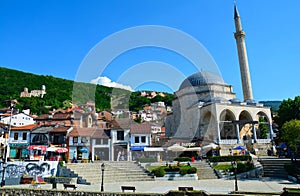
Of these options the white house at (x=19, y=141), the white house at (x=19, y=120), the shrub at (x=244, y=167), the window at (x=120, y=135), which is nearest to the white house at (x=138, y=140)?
the window at (x=120, y=135)

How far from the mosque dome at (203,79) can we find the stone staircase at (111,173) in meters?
25.7

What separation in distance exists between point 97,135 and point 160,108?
3830cm

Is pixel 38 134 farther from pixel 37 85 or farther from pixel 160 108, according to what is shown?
pixel 37 85

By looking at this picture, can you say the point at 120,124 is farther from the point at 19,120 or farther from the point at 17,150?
the point at 19,120

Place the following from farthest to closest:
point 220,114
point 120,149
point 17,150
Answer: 1. point 220,114
2. point 17,150
3. point 120,149

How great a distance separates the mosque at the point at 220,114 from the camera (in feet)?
104

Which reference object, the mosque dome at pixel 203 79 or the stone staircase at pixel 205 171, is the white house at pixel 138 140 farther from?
the mosque dome at pixel 203 79

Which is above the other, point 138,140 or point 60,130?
point 60,130

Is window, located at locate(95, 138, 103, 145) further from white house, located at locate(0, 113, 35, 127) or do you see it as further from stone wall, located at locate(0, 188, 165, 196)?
white house, located at locate(0, 113, 35, 127)

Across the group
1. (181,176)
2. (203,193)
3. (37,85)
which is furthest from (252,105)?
(37,85)

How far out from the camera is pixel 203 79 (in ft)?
139

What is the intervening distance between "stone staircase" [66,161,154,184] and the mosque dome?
25654 millimetres

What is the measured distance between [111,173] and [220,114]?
69.0ft

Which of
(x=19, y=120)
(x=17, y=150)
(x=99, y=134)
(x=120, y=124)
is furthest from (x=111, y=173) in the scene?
(x=19, y=120)
